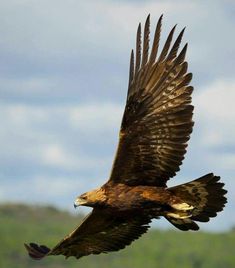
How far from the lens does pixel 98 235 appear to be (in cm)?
1459

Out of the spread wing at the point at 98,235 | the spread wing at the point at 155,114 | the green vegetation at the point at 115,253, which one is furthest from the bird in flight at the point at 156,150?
the green vegetation at the point at 115,253

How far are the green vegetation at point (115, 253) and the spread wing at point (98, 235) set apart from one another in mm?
44499

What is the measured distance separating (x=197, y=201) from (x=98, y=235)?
6.38 ft

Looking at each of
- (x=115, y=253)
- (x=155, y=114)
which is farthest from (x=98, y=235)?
(x=115, y=253)

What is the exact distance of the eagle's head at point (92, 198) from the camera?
13133mm

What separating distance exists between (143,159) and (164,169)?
0.30m

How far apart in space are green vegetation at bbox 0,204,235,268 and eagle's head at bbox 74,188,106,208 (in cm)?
4618

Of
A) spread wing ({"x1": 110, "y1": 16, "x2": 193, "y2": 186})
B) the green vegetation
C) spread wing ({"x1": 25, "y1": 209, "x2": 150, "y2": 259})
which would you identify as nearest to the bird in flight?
spread wing ({"x1": 110, "y1": 16, "x2": 193, "y2": 186})

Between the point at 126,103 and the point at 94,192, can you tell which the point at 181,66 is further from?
the point at 94,192

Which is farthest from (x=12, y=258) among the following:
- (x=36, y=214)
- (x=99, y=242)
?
(x=99, y=242)

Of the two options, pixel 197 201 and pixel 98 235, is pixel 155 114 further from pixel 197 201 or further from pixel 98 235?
pixel 98 235

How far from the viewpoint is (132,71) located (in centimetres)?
1316

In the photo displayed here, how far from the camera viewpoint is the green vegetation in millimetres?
60938

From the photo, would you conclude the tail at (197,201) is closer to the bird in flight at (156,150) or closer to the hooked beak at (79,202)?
the bird in flight at (156,150)
